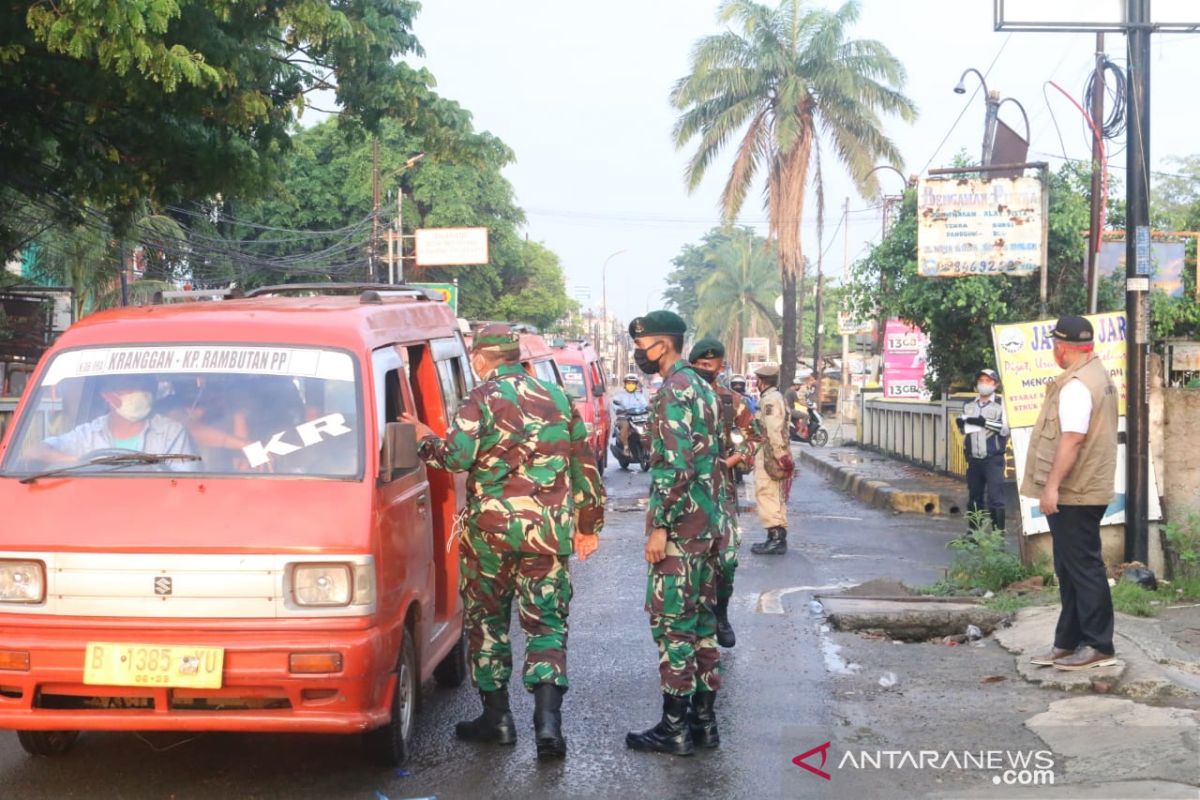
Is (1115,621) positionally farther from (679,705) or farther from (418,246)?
(418,246)

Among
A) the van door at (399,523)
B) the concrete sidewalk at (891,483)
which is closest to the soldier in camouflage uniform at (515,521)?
the van door at (399,523)

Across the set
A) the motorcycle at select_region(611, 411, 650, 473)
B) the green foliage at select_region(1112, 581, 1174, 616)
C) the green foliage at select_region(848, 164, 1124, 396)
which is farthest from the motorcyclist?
the green foliage at select_region(1112, 581, 1174, 616)

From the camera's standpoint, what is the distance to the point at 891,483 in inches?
792

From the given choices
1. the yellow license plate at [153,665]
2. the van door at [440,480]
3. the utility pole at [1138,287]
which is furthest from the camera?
the utility pole at [1138,287]

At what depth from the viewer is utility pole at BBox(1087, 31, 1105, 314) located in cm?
1753

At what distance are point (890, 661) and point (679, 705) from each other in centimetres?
249

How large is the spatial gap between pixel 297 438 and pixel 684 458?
160 cm

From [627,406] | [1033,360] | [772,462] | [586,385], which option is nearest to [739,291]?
[627,406]

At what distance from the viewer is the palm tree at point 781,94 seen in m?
34.7

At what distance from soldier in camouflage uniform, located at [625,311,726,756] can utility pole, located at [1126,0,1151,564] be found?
509cm

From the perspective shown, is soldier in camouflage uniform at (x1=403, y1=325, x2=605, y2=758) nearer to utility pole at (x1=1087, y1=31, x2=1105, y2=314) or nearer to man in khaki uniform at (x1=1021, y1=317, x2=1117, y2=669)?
man in khaki uniform at (x1=1021, y1=317, x2=1117, y2=669)

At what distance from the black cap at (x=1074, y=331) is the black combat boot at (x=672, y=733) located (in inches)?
113

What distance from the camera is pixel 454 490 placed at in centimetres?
674

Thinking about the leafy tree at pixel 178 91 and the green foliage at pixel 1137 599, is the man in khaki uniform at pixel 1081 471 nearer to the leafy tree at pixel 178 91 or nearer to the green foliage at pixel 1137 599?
the green foliage at pixel 1137 599
